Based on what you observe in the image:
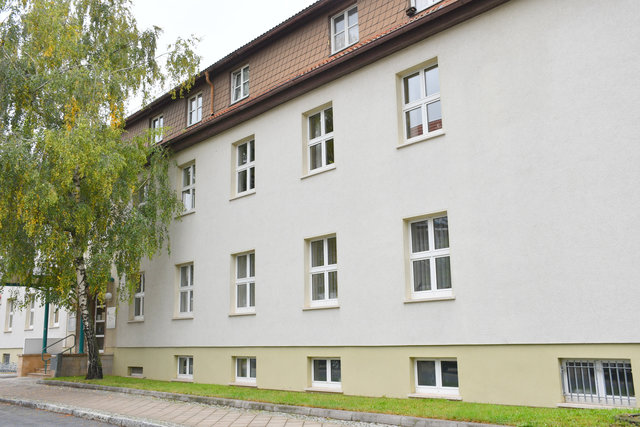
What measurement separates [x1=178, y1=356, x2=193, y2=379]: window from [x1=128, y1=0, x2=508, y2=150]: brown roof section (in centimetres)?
641

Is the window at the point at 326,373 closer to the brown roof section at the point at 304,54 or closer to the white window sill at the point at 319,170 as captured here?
the white window sill at the point at 319,170

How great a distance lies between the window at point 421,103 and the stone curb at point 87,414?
7.01 m

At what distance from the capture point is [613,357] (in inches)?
324

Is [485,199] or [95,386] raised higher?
Result: [485,199]

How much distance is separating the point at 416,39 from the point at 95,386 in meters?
11.8

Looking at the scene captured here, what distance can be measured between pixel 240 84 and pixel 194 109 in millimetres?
2530

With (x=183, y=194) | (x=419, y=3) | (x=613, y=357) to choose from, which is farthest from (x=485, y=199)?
(x=183, y=194)

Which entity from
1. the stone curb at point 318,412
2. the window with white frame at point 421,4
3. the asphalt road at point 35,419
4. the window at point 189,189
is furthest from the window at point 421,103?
the window at point 189,189

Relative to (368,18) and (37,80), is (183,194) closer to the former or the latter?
(37,80)

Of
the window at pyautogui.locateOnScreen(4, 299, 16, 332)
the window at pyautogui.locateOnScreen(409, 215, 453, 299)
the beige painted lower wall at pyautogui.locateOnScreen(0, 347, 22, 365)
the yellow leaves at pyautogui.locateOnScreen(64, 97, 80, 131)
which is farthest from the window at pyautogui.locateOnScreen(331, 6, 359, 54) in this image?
the window at pyautogui.locateOnScreen(4, 299, 16, 332)

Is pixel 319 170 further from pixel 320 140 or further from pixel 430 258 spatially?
pixel 430 258

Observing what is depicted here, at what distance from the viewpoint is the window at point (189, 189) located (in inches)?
696

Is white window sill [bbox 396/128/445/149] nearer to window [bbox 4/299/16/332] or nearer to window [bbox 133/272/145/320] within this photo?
window [bbox 133/272/145/320]

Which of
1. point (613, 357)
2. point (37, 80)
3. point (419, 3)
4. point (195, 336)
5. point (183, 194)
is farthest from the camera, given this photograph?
point (183, 194)
